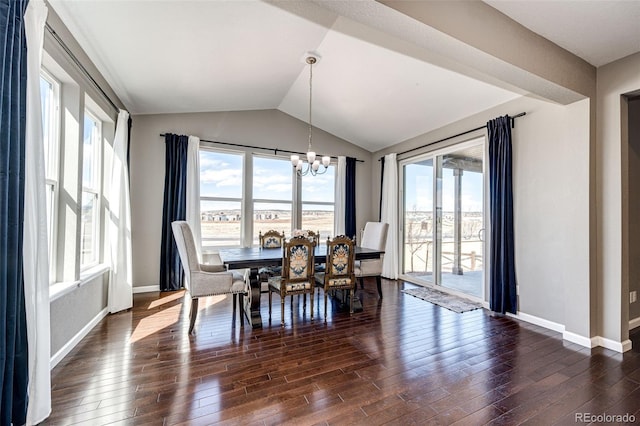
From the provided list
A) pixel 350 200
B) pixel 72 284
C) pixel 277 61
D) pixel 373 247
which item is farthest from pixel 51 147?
pixel 350 200

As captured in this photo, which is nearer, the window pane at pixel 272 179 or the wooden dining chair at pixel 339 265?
the wooden dining chair at pixel 339 265

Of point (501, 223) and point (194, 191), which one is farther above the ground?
point (194, 191)

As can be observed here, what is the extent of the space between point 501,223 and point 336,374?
9.14 ft

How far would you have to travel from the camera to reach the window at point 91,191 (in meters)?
3.27

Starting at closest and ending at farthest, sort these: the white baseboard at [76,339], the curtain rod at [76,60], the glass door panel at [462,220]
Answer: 1. the curtain rod at [76,60]
2. the white baseboard at [76,339]
3. the glass door panel at [462,220]

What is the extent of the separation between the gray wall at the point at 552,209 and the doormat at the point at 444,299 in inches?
24.4

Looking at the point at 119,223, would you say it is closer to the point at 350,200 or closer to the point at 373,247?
the point at 373,247

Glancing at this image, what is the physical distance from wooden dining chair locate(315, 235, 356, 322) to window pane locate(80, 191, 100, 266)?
2.80 m

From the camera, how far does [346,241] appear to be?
3.43m

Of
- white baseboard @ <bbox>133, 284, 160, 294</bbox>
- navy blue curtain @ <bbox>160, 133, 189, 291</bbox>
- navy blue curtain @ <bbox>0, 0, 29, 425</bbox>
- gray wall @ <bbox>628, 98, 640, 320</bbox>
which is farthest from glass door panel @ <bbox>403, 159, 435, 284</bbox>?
navy blue curtain @ <bbox>0, 0, 29, 425</bbox>

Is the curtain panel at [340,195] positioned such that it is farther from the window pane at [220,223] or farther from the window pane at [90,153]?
the window pane at [90,153]

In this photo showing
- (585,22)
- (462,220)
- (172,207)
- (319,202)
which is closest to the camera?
(585,22)

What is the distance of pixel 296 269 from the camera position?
125 inches

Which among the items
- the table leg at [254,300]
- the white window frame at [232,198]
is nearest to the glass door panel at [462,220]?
the table leg at [254,300]
